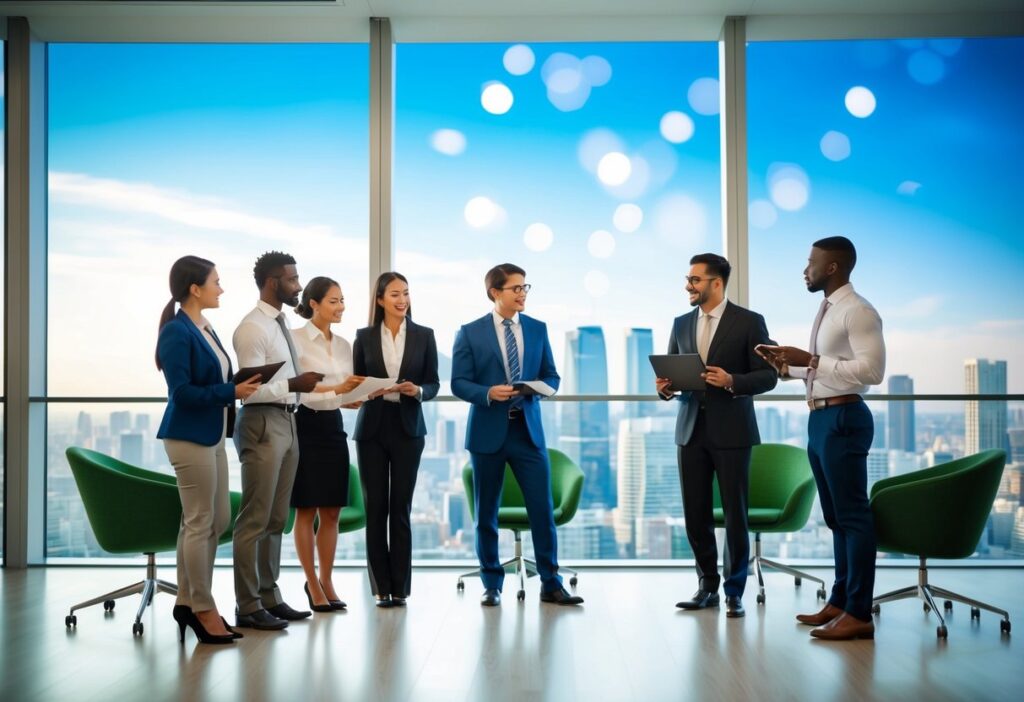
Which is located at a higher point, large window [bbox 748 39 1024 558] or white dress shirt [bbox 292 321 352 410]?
large window [bbox 748 39 1024 558]

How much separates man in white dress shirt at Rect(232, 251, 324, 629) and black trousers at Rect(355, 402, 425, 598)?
0.49 metres

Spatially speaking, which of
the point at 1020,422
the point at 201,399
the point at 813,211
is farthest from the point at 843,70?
the point at 201,399

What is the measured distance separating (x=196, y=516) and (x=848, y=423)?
3099mm

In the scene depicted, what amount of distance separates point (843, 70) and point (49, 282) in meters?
6.03

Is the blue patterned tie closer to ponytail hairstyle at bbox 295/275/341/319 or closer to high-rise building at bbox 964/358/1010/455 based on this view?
ponytail hairstyle at bbox 295/275/341/319

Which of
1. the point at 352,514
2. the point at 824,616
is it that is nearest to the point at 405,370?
the point at 352,514

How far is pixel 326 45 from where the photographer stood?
278 inches

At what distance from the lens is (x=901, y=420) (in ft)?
22.0

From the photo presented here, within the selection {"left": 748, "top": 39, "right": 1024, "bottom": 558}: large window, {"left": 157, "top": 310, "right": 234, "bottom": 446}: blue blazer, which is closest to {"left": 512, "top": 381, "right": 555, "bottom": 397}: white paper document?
{"left": 157, "top": 310, "right": 234, "bottom": 446}: blue blazer

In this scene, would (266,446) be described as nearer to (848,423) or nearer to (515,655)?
(515,655)

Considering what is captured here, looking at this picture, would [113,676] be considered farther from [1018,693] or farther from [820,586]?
[820,586]

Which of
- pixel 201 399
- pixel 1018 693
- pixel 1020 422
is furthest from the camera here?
pixel 1020 422

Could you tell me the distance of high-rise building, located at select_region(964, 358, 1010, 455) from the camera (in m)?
6.74

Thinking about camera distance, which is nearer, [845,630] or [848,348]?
[845,630]
